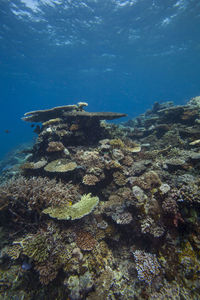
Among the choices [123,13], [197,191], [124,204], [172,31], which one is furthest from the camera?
[172,31]

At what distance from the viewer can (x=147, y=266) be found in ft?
10.7

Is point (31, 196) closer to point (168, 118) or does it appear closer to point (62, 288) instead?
point (62, 288)

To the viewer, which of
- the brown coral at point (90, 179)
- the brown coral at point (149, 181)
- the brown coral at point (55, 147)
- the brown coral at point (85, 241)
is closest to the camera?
the brown coral at point (85, 241)

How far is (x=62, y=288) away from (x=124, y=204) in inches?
96.1

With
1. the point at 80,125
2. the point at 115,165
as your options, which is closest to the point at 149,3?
the point at 80,125

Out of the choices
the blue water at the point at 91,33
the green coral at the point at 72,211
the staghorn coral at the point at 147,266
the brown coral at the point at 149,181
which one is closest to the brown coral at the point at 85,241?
the green coral at the point at 72,211

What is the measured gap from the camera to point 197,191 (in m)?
3.49

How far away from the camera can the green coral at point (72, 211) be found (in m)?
3.68

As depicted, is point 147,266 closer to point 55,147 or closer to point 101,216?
point 101,216

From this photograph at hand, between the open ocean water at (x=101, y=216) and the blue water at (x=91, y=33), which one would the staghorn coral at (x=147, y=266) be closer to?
the open ocean water at (x=101, y=216)

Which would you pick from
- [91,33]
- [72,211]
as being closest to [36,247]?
[72,211]

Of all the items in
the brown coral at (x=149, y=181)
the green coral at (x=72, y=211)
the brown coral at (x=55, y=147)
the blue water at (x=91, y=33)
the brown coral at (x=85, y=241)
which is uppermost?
the blue water at (x=91, y=33)

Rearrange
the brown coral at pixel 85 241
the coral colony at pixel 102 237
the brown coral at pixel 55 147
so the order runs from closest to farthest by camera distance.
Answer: the coral colony at pixel 102 237, the brown coral at pixel 85 241, the brown coral at pixel 55 147

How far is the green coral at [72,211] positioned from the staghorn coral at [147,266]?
1641 mm
